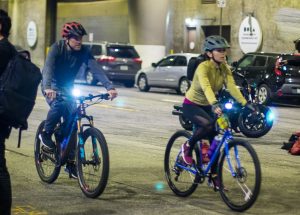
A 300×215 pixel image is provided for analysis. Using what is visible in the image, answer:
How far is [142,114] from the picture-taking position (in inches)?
699

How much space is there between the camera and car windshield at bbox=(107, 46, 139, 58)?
1214 inches

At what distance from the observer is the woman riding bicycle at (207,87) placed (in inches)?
299

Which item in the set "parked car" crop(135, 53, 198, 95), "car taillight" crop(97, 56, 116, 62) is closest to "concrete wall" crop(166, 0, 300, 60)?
"parked car" crop(135, 53, 198, 95)

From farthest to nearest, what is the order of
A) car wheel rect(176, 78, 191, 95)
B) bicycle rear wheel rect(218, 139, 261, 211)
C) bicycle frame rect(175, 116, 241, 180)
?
car wheel rect(176, 78, 191, 95), bicycle frame rect(175, 116, 241, 180), bicycle rear wheel rect(218, 139, 261, 211)

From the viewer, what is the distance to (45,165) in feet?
29.0

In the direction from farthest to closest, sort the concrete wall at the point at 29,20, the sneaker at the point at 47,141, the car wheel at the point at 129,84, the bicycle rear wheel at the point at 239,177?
the concrete wall at the point at 29,20 → the car wheel at the point at 129,84 → the sneaker at the point at 47,141 → the bicycle rear wheel at the point at 239,177

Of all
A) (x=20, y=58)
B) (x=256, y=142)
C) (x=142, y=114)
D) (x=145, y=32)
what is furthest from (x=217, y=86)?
(x=145, y=32)

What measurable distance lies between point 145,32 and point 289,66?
1603 centimetres

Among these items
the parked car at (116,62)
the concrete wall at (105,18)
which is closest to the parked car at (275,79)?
the parked car at (116,62)

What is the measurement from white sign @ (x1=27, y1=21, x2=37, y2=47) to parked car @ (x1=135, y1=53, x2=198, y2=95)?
1923 cm

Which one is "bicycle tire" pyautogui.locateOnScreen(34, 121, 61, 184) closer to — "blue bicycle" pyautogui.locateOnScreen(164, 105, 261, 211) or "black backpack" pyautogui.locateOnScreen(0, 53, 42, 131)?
"blue bicycle" pyautogui.locateOnScreen(164, 105, 261, 211)

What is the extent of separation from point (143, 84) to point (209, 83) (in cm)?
2069

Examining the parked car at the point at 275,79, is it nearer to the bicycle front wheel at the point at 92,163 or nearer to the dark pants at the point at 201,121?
the dark pants at the point at 201,121

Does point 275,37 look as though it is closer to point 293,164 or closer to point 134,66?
point 134,66
